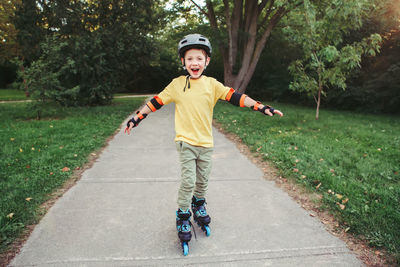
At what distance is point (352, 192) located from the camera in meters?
3.49

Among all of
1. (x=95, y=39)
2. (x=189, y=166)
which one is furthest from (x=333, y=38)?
(x=95, y=39)

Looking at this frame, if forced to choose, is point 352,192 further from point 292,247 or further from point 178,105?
point 178,105

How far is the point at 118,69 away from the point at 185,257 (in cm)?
→ 1206

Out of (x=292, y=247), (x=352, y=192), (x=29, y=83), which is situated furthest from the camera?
(x=29, y=83)

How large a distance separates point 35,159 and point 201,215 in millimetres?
3529

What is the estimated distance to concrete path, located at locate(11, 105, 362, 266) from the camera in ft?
7.55

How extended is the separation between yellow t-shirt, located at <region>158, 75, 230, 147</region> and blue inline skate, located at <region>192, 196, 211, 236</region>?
667mm

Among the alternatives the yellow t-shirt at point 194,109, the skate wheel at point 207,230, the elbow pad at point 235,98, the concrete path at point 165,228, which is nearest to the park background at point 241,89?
the concrete path at point 165,228

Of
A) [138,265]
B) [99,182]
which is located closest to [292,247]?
[138,265]

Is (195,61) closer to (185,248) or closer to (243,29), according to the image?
(185,248)

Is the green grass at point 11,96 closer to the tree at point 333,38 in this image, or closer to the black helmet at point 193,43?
the tree at point 333,38

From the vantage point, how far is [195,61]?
249 cm

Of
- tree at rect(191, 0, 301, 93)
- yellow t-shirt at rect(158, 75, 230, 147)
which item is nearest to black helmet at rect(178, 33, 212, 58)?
yellow t-shirt at rect(158, 75, 230, 147)

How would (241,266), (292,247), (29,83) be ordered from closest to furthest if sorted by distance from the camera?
(241,266)
(292,247)
(29,83)
